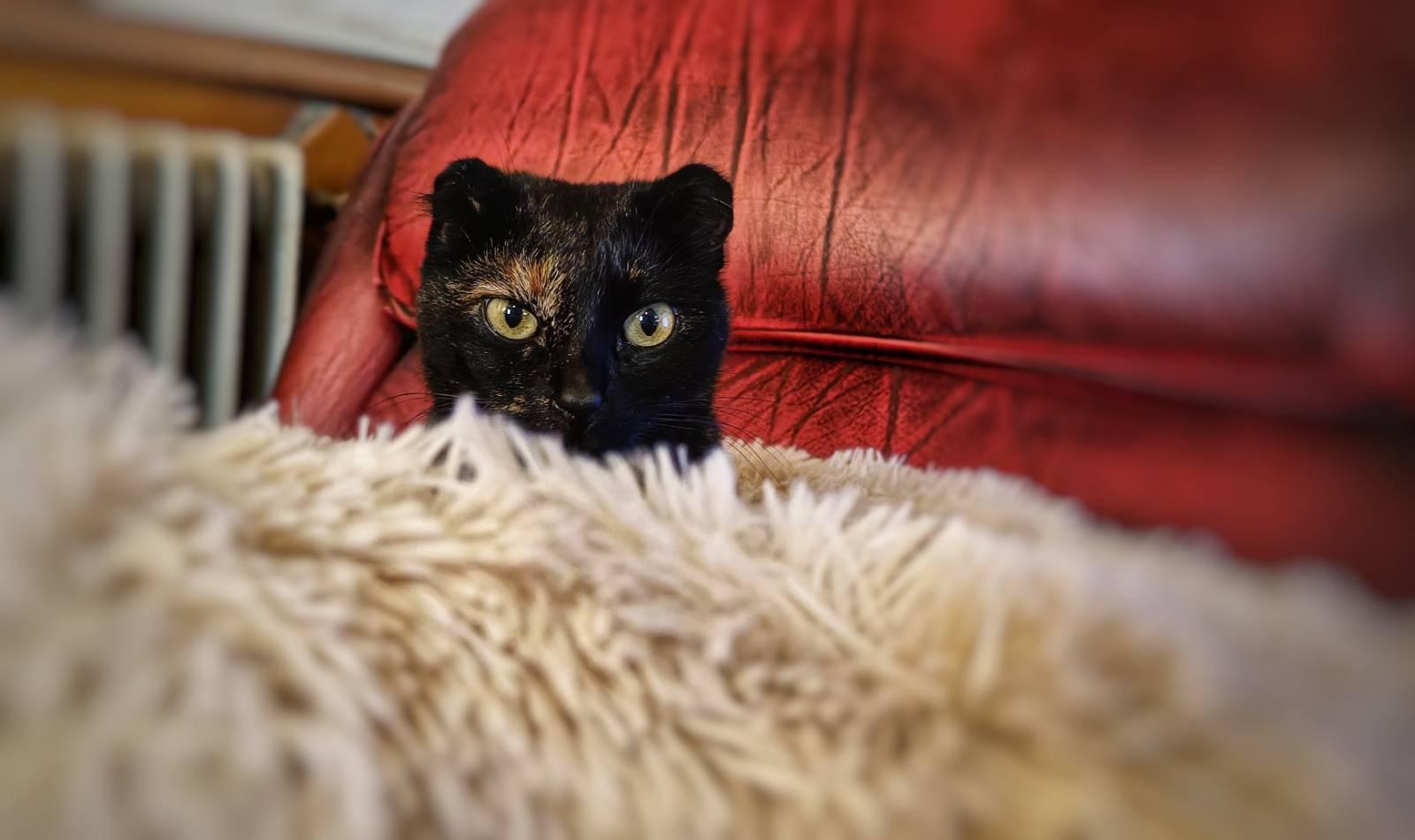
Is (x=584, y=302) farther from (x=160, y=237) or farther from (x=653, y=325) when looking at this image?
(x=160, y=237)

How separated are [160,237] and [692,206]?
0.26 metres

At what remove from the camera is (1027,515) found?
1.00ft

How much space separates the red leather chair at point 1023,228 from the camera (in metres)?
0.25

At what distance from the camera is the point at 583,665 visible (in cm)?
23

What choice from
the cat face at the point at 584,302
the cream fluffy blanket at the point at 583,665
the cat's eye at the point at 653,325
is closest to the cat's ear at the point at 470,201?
the cat face at the point at 584,302

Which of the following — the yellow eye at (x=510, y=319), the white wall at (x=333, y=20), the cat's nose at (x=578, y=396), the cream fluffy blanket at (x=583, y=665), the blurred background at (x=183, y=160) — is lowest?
the cream fluffy blanket at (x=583, y=665)

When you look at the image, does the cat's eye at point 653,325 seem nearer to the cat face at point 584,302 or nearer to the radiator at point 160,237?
the cat face at point 584,302

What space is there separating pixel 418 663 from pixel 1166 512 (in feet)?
0.91

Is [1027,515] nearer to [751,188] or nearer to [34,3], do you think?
[751,188]

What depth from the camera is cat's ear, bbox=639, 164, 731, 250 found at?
412mm

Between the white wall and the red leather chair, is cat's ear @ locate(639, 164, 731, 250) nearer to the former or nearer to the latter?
the red leather chair

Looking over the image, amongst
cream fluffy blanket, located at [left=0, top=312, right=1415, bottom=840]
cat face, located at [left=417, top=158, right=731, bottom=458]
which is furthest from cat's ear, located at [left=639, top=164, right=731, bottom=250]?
cream fluffy blanket, located at [left=0, top=312, right=1415, bottom=840]

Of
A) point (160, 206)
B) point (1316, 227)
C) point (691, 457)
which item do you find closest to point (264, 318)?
point (160, 206)

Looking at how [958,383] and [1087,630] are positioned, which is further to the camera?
[958,383]
